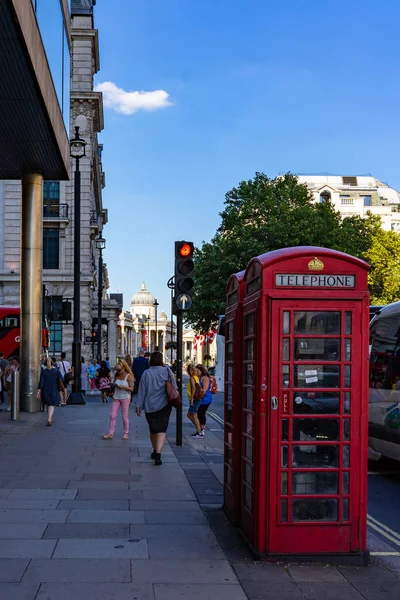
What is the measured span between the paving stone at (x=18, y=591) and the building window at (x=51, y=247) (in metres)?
44.8

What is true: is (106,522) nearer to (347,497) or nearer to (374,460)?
(347,497)

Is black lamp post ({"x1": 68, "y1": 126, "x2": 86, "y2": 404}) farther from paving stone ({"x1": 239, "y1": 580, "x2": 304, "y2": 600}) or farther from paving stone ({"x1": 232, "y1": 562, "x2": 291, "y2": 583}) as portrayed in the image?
paving stone ({"x1": 239, "y1": 580, "x2": 304, "y2": 600})

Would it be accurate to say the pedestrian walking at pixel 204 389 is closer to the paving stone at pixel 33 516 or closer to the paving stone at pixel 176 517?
the paving stone at pixel 176 517

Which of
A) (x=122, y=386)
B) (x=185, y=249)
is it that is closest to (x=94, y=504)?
(x=185, y=249)

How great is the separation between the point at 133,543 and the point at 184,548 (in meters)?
0.44

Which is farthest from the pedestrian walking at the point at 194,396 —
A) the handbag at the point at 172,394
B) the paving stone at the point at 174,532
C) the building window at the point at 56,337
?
the building window at the point at 56,337

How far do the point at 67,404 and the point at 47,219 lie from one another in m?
23.3

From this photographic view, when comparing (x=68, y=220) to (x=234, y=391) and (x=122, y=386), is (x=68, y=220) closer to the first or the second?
(x=122, y=386)

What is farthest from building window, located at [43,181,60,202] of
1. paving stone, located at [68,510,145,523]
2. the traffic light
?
paving stone, located at [68,510,145,523]

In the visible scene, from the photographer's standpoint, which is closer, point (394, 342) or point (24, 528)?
point (24, 528)

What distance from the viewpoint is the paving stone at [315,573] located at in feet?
19.7

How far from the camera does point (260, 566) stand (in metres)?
6.32

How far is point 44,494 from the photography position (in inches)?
365

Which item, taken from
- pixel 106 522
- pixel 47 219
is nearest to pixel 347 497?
pixel 106 522
